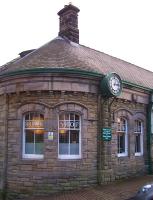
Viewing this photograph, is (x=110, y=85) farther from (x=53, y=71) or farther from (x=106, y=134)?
(x=53, y=71)

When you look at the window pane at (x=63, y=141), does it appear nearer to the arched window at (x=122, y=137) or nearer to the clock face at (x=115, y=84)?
the clock face at (x=115, y=84)

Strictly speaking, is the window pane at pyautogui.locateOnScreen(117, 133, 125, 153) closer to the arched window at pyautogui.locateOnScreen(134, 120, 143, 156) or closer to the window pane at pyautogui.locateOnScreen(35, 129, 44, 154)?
the arched window at pyautogui.locateOnScreen(134, 120, 143, 156)

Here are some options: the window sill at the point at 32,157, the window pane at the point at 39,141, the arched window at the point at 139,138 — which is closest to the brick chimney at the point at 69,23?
the arched window at the point at 139,138

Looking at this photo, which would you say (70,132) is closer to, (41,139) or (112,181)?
(41,139)

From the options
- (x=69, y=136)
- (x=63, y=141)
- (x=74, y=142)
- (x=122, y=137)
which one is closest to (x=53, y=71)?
(x=69, y=136)

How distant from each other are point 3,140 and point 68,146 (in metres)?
2.83

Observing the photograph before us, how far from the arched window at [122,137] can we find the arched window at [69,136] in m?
2.63

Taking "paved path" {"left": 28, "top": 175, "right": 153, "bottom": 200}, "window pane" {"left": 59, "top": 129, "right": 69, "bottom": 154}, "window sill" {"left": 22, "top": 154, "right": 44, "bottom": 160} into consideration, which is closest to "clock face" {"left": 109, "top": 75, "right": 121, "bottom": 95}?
"window pane" {"left": 59, "top": 129, "right": 69, "bottom": 154}

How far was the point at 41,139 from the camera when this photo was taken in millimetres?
11805

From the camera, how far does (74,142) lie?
11.9m

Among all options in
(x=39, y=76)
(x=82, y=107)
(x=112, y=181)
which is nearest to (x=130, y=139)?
(x=112, y=181)

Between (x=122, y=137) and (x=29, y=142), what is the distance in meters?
4.74

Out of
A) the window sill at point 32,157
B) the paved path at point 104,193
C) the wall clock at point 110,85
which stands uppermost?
the wall clock at point 110,85

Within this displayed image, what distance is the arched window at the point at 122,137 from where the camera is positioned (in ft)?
45.3
